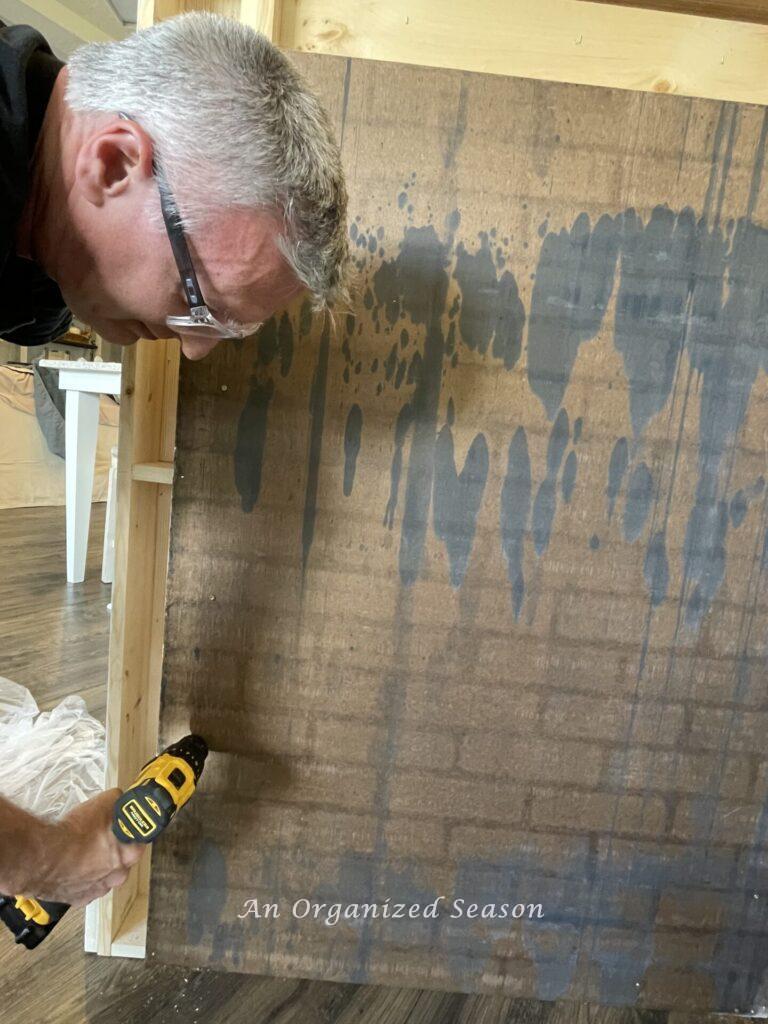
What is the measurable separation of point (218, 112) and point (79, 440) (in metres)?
2.24

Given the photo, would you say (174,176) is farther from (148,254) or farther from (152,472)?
(152,472)

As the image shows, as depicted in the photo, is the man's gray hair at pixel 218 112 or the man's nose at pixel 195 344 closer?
the man's gray hair at pixel 218 112

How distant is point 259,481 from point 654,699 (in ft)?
1.90

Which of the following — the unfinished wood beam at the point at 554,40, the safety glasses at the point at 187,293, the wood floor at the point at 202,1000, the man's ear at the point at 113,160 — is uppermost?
the unfinished wood beam at the point at 554,40

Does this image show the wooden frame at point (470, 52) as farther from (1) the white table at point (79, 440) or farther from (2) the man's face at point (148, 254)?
(1) the white table at point (79, 440)

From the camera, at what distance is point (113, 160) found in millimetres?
614

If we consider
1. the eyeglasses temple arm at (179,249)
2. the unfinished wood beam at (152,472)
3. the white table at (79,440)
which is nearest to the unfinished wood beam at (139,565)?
the unfinished wood beam at (152,472)

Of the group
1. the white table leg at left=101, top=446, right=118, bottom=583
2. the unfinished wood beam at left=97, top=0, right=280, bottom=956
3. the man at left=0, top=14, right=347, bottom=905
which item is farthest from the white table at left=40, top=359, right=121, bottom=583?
the man at left=0, top=14, right=347, bottom=905

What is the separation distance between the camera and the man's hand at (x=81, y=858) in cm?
78

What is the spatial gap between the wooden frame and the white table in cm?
165

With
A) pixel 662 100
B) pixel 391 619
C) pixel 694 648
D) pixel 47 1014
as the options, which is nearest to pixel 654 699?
pixel 694 648

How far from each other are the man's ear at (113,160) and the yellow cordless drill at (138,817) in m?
0.61

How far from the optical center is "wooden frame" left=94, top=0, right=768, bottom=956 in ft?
3.07

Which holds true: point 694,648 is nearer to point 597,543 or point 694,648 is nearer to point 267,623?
point 597,543
